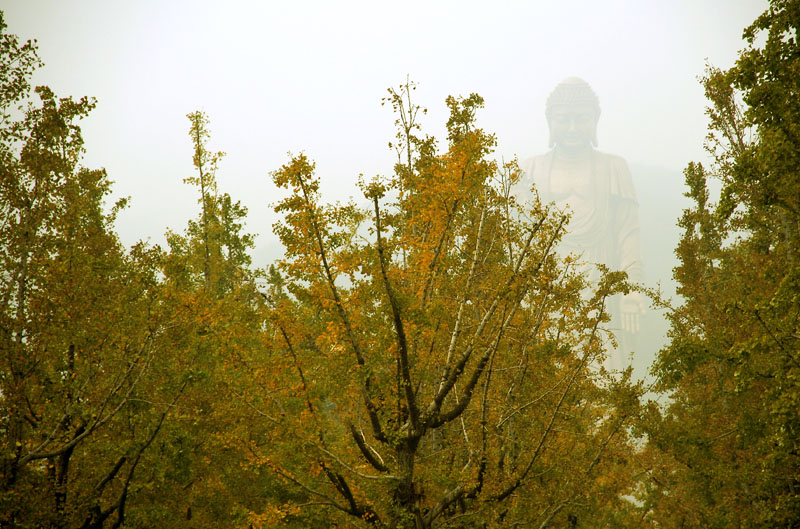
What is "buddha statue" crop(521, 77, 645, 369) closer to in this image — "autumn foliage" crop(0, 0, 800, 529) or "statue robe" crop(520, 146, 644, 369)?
"statue robe" crop(520, 146, 644, 369)

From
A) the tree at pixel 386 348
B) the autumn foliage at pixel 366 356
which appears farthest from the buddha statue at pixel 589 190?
the tree at pixel 386 348

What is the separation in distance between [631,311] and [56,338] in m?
60.8

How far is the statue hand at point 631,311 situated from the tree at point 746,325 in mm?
44332

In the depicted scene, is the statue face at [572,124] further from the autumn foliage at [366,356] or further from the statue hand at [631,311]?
the autumn foliage at [366,356]

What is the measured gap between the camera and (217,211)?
1689 centimetres

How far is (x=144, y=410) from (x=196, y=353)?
1.26 metres

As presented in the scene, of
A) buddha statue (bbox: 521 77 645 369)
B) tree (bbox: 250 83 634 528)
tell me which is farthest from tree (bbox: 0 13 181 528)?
buddha statue (bbox: 521 77 645 369)

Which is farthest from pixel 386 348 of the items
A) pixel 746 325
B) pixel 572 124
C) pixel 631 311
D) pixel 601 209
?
pixel 572 124

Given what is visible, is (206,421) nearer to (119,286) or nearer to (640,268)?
(119,286)

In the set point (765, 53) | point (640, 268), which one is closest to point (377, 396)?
point (765, 53)

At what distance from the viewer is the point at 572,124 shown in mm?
67500

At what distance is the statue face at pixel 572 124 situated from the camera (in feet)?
221

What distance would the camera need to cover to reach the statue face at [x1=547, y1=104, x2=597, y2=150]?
67438 mm

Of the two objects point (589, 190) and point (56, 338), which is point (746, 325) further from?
point (589, 190)
